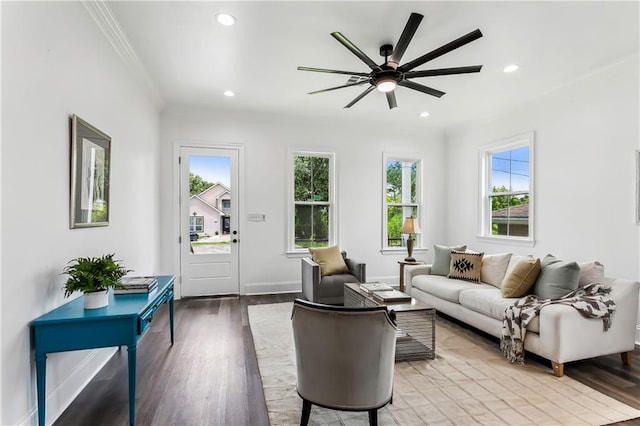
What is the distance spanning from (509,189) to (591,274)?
7.47ft

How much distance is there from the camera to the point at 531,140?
15.2ft

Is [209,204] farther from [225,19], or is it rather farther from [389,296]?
[389,296]

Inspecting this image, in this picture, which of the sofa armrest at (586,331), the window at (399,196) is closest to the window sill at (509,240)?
the window at (399,196)

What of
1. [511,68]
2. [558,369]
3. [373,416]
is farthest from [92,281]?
A: [511,68]

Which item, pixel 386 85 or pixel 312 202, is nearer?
pixel 386 85

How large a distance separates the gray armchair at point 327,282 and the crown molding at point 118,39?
298 centimetres

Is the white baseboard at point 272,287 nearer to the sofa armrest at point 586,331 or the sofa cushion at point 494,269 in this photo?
the sofa cushion at point 494,269

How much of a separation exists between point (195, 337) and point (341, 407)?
2221mm

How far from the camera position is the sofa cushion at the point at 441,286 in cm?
386

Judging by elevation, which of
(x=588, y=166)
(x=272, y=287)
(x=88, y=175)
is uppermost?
(x=588, y=166)

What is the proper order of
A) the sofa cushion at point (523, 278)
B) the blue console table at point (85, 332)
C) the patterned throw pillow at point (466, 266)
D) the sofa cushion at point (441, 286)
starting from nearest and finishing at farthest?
1. the blue console table at point (85, 332)
2. the sofa cushion at point (523, 278)
3. the sofa cushion at point (441, 286)
4. the patterned throw pillow at point (466, 266)

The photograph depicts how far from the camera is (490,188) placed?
18.2 feet

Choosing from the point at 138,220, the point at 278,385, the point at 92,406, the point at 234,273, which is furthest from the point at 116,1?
the point at 234,273

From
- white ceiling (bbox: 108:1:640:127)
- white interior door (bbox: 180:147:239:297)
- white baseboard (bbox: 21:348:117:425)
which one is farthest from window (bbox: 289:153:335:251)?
white baseboard (bbox: 21:348:117:425)
